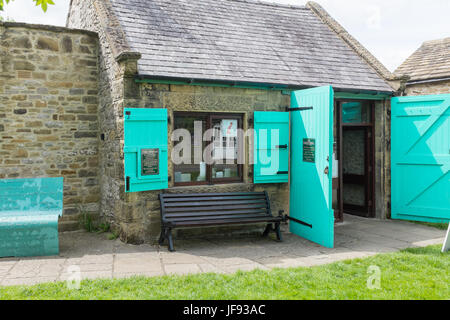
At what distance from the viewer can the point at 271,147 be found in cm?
810

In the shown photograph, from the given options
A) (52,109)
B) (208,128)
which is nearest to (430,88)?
(208,128)

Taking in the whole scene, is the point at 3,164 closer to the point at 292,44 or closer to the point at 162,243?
the point at 162,243

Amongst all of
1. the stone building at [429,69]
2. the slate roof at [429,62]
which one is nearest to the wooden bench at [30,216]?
the stone building at [429,69]

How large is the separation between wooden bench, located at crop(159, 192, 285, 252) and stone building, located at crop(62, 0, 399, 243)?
286 millimetres

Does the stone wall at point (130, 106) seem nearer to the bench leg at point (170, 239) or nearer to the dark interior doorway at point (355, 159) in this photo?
A: the bench leg at point (170, 239)

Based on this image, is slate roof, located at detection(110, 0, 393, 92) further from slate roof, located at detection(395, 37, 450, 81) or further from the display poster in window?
slate roof, located at detection(395, 37, 450, 81)

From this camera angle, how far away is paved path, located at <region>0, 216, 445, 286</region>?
18.4 ft

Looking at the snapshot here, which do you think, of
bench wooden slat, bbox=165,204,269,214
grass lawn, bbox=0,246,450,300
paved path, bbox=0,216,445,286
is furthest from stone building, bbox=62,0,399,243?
grass lawn, bbox=0,246,450,300

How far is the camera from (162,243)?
7.20 m

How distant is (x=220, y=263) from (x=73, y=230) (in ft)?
12.9
